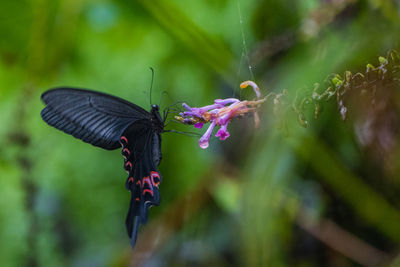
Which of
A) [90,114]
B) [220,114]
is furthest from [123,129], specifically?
[220,114]

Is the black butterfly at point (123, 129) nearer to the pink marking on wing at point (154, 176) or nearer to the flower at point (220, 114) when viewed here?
the pink marking on wing at point (154, 176)

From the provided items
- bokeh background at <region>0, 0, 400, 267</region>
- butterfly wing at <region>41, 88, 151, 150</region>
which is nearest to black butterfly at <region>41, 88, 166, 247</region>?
butterfly wing at <region>41, 88, 151, 150</region>

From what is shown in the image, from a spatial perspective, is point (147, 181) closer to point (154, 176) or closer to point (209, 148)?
point (154, 176)

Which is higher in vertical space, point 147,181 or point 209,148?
point 209,148

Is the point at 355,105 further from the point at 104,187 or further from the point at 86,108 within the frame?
the point at 104,187

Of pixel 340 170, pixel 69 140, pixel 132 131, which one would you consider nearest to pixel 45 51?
pixel 69 140

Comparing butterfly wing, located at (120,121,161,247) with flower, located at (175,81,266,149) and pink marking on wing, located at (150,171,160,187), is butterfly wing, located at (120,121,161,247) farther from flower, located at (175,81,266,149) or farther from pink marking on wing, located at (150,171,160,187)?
flower, located at (175,81,266,149)

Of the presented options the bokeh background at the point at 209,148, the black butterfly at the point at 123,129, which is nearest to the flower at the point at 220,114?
the black butterfly at the point at 123,129
